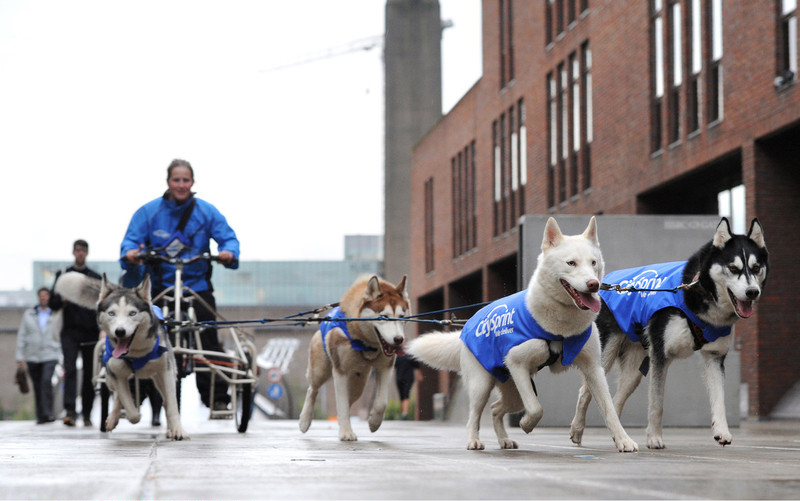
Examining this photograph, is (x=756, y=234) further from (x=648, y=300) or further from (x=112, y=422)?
(x=112, y=422)

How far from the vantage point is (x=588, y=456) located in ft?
23.3

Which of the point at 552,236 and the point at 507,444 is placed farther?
the point at 507,444

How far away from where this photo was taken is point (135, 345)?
9734 mm

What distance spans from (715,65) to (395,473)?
1950cm

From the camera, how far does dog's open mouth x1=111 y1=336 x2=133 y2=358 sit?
31.1ft

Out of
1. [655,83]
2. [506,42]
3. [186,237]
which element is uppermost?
[506,42]

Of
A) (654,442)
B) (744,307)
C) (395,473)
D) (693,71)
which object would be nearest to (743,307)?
(744,307)

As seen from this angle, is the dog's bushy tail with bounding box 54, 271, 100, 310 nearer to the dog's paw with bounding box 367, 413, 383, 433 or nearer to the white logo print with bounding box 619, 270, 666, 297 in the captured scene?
the dog's paw with bounding box 367, 413, 383, 433

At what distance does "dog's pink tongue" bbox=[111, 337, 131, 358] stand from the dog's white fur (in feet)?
Result: 5.45

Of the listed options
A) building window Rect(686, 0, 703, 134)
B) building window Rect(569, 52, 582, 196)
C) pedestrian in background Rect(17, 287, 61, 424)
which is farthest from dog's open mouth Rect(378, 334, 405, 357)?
building window Rect(569, 52, 582, 196)

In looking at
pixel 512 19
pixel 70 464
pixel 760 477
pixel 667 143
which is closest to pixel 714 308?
pixel 760 477

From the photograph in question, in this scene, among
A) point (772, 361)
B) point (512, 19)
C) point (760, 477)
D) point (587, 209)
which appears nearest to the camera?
point (760, 477)

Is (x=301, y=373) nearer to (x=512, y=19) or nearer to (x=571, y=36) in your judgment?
(x=512, y=19)

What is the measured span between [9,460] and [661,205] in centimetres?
2184
